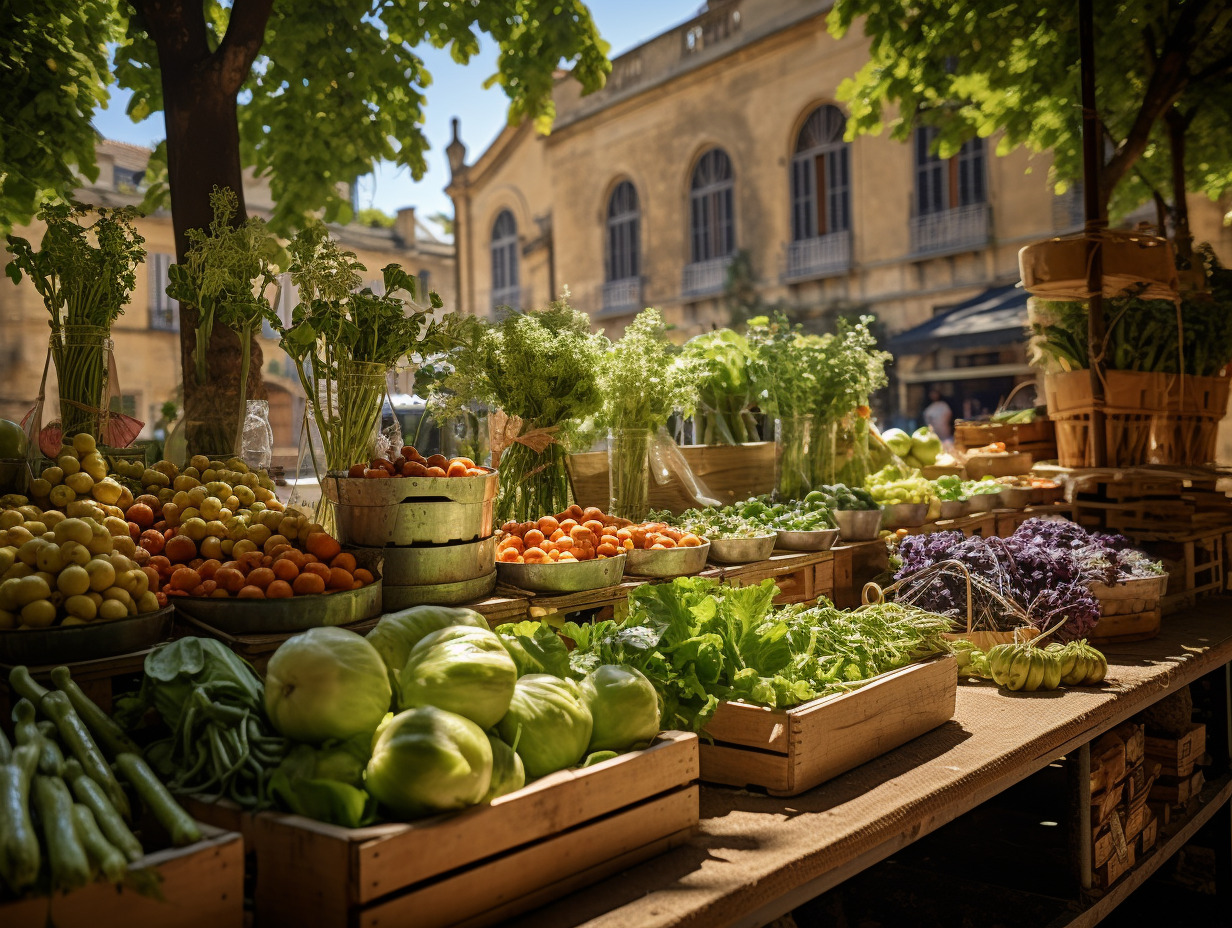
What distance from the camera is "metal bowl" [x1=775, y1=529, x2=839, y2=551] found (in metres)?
3.38

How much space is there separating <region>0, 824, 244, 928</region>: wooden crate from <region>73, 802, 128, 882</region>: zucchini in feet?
0.06

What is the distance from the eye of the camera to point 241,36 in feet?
11.6

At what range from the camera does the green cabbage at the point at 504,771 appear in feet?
4.92

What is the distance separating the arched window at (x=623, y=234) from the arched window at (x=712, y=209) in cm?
149

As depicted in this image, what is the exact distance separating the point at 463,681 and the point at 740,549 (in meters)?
1.69

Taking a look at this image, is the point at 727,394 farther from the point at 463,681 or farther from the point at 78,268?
the point at 463,681

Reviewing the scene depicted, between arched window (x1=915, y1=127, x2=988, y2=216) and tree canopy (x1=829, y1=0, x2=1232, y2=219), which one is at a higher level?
arched window (x1=915, y1=127, x2=988, y2=216)

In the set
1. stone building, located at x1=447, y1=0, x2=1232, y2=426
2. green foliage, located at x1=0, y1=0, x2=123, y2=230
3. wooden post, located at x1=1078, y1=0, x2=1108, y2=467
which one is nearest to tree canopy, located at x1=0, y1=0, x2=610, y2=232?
green foliage, located at x1=0, y1=0, x2=123, y2=230

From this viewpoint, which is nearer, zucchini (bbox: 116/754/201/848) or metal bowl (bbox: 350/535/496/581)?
zucchini (bbox: 116/754/201/848)

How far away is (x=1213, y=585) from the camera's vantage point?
4.52 meters

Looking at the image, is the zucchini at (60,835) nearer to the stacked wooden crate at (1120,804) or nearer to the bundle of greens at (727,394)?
the stacked wooden crate at (1120,804)

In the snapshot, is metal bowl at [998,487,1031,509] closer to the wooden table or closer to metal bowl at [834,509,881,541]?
metal bowl at [834,509,881,541]

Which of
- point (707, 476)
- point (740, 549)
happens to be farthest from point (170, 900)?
point (707, 476)

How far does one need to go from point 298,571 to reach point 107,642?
0.40 m
